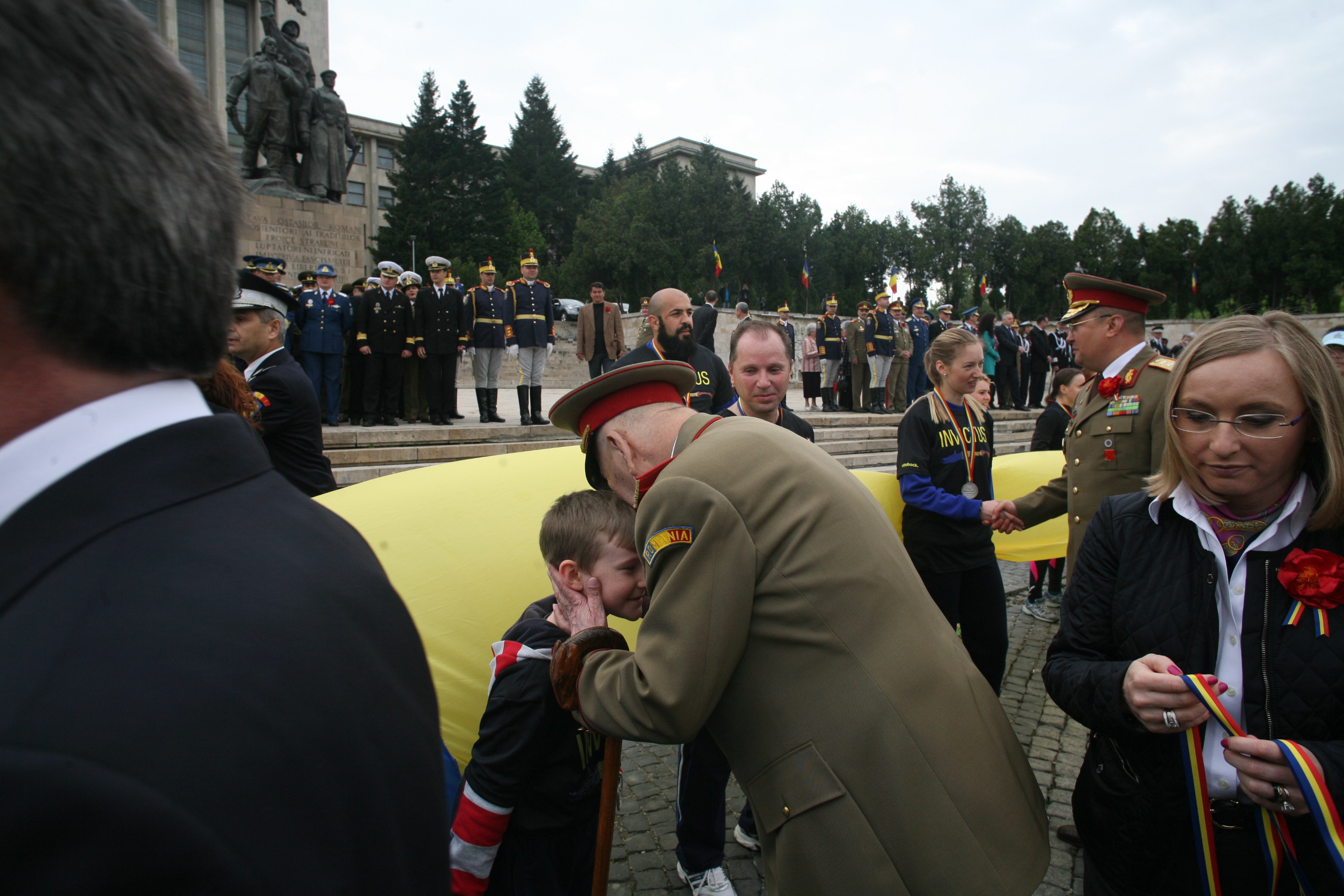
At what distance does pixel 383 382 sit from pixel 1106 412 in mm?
9815

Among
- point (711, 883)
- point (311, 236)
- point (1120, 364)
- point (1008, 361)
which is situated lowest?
point (711, 883)

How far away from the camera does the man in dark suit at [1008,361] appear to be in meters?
18.1

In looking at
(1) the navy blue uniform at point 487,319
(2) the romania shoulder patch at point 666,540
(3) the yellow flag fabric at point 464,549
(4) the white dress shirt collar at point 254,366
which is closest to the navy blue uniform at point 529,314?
(1) the navy blue uniform at point 487,319

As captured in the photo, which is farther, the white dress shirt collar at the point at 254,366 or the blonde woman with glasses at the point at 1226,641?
the white dress shirt collar at the point at 254,366

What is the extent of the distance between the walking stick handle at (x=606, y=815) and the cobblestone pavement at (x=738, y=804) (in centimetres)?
103

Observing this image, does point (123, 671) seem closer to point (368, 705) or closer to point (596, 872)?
point (368, 705)

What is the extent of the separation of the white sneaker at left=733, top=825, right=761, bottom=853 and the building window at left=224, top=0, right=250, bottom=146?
45160 mm

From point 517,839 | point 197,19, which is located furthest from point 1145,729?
point 197,19

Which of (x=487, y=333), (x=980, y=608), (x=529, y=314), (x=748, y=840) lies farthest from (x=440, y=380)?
(x=748, y=840)

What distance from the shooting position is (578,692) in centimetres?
172

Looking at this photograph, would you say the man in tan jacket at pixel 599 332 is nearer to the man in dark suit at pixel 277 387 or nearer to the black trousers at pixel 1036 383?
the man in dark suit at pixel 277 387

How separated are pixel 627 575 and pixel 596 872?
0.80m

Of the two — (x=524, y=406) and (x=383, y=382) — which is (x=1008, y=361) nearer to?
(x=524, y=406)

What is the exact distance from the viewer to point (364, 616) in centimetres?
A: 70
